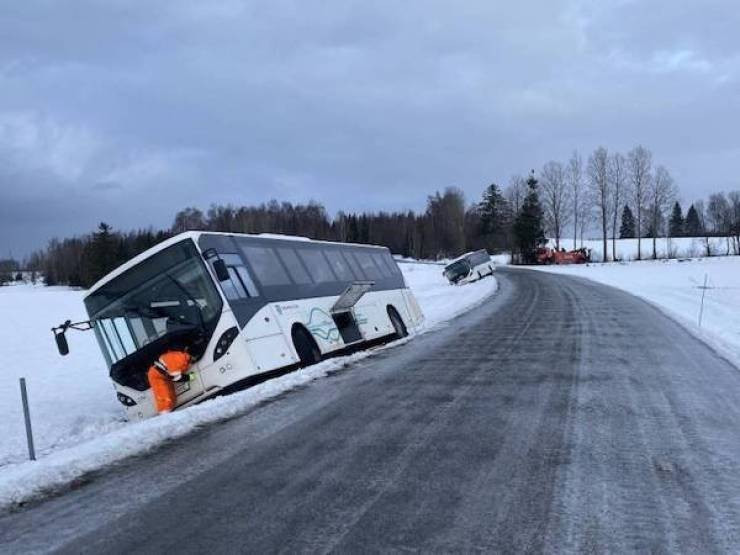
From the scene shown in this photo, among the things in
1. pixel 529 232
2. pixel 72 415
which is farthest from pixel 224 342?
pixel 529 232

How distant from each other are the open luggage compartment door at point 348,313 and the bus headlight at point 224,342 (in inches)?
185

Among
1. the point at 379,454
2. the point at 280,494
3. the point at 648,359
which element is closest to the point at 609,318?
the point at 648,359

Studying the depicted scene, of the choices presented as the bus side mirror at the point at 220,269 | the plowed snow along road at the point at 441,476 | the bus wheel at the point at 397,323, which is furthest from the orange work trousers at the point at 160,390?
the bus wheel at the point at 397,323

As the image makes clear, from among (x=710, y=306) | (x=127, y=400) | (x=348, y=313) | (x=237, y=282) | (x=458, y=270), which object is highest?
(x=237, y=282)

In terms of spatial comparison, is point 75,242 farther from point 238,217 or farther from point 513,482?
point 513,482

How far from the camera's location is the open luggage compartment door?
1574 centimetres

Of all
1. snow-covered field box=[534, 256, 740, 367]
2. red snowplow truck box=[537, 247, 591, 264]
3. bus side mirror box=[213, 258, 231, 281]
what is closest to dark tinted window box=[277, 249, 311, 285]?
bus side mirror box=[213, 258, 231, 281]

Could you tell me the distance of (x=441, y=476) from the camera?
562 cm

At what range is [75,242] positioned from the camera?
179250 millimetres

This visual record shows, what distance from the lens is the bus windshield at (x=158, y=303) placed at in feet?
36.2

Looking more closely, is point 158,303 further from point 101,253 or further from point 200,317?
point 101,253

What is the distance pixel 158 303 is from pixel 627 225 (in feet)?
424

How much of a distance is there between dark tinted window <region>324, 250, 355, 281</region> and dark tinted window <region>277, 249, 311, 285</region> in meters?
1.86

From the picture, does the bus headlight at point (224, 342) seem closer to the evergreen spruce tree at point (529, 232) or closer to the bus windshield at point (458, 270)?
the bus windshield at point (458, 270)
